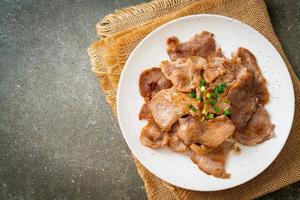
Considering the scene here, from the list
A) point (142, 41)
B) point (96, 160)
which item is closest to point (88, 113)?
point (96, 160)

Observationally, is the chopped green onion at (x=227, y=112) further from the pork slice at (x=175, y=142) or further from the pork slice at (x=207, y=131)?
the pork slice at (x=175, y=142)

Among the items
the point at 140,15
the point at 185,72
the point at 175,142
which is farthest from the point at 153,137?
the point at 140,15

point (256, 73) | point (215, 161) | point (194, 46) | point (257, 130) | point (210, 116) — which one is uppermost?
point (194, 46)

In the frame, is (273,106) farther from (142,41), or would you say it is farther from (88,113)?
(88,113)

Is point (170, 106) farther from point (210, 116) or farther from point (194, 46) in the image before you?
point (194, 46)

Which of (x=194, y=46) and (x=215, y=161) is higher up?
(x=194, y=46)

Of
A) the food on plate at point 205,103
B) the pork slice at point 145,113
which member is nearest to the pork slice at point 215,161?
the food on plate at point 205,103
